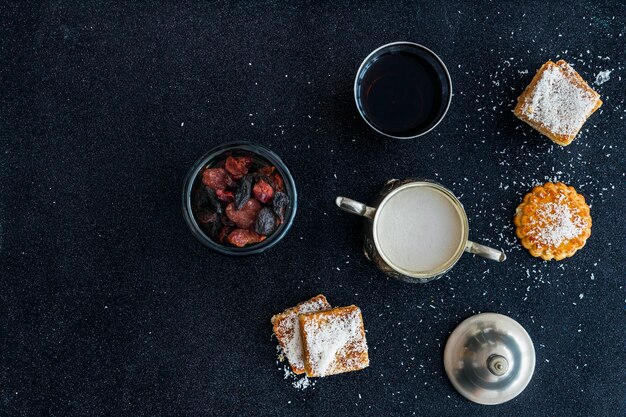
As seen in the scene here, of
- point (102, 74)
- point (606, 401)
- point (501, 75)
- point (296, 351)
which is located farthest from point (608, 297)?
point (102, 74)

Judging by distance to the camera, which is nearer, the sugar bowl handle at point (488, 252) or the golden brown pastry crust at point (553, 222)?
the sugar bowl handle at point (488, 252)

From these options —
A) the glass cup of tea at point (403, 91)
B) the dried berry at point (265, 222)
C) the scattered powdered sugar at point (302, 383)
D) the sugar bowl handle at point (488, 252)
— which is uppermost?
the glass cup of tea at point (403, 91)

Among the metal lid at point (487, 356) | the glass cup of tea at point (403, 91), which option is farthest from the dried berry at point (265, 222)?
the metal lid at point (487, 356)

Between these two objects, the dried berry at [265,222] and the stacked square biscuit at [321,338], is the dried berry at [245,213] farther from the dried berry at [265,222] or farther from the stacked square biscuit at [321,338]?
the stacked square biscuit at [321,338]

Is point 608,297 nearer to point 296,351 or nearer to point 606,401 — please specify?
point 606,401

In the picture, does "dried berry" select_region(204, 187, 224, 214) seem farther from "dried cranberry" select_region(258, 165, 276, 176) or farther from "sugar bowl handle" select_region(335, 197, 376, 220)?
"sugar bowl handle" select_region(335, 197, 376, 220)

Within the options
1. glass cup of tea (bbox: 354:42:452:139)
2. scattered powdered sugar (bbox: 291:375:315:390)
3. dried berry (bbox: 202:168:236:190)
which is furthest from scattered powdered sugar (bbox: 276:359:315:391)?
glass cup of tea (bbox: 354:42:452:139)
